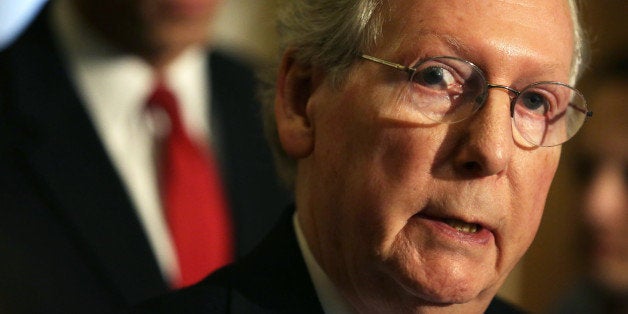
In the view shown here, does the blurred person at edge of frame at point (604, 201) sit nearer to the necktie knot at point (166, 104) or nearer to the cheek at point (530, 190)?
the necktie knot at point (166, 104)

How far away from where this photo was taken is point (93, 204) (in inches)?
112

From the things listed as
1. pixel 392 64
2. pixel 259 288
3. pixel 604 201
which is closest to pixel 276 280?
pixel 259 288

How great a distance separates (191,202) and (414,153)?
50.5 inches

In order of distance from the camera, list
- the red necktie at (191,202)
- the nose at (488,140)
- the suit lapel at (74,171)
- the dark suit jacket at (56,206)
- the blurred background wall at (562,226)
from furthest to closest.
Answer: the blurred background wall at (562,226) < the red necktie at (191,202) < the suit lapel at (74,171) < the dark suit jacket at (56,206) < the nose at (488,140)

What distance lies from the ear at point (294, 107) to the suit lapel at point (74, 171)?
896 mm

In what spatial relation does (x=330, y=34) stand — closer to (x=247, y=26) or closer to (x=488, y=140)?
(x=488, y=140)

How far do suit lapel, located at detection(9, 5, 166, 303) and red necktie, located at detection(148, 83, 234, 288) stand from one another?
0.43 feet

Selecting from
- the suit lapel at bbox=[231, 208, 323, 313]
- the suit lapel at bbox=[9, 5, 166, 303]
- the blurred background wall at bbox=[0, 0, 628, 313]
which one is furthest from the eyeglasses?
the blurred background wall at bbox=[0, 0, 628, 313]

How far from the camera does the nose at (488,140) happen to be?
1.80 m

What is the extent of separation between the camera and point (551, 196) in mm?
4543

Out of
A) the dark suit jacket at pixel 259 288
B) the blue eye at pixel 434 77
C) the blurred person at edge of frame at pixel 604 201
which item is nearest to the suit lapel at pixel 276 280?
the dark suit jacket at pixel 259 288

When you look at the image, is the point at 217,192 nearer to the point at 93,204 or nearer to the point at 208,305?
the point at 93,204

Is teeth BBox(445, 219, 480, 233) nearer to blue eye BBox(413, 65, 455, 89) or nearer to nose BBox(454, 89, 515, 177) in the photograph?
nose BBox(454, 89, 515, 177)

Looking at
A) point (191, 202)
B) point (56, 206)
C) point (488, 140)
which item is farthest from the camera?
point (191, 202)
